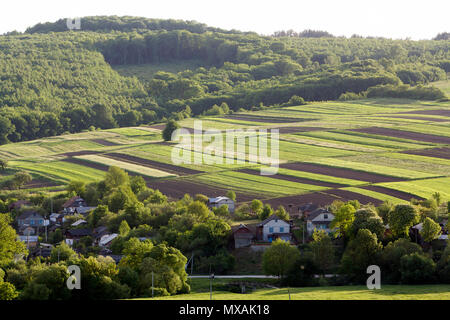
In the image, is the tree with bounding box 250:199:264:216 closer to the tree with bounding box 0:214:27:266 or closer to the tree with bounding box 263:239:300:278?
the tree with bounding box 263:239:300:278

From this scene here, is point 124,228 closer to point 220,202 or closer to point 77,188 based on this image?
point 220,202

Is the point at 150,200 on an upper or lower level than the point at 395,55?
lower

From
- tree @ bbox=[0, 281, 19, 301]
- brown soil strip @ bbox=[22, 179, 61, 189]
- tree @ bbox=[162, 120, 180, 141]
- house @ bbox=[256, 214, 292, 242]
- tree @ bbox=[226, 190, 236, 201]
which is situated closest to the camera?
tree @ bbox=[0, 281, 19, 301]

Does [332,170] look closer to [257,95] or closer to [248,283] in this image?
[248,283]

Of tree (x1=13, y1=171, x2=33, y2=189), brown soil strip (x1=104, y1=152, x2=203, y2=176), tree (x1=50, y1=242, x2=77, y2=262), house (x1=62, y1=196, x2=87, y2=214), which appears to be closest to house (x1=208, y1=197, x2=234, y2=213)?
house (x1=62, y1=196, x2=87, y2=214)

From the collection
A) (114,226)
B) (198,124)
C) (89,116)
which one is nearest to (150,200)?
(114,226)

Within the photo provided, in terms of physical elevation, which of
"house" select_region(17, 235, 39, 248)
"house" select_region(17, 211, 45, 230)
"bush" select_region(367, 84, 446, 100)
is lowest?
"house" select_region(17, 235, 39, 248)
